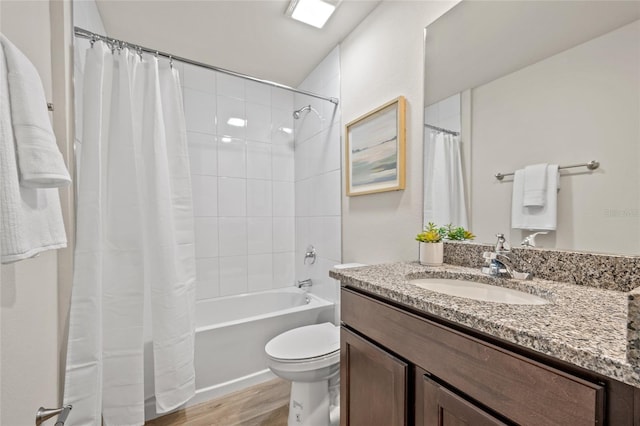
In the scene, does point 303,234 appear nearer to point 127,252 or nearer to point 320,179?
point 320,179

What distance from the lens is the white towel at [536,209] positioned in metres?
0.90

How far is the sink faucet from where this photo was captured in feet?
3.06

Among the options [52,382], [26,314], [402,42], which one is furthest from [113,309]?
[402,42]

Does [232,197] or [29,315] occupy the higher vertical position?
[232,197]

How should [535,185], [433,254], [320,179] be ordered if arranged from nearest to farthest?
[535,185], [433,254], [320,179]

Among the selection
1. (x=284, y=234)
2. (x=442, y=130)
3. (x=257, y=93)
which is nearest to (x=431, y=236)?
(x=442, y=130)

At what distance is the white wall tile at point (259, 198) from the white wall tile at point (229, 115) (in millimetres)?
467

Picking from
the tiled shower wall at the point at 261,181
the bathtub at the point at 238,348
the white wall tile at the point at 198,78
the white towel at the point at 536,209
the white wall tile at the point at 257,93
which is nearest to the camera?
the white towel at the point at 536,209

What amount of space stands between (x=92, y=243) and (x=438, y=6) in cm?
195

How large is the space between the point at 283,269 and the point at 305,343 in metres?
1.22

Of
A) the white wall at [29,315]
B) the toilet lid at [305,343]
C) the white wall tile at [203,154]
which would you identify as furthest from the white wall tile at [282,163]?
the white wall at [29,315]

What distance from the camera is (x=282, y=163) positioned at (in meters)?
2.74

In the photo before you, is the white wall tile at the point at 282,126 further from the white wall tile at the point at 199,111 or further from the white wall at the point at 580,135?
the white wall at the point at 580,135

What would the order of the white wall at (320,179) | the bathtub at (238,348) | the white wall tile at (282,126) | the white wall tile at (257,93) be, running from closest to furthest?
the bathtub at (238,348), the white wall at (320,179), the white wall tile at (257,93), the white wall tile at (282,126)
